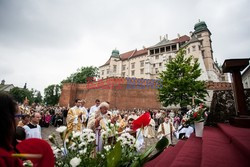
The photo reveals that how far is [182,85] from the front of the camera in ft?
57.2

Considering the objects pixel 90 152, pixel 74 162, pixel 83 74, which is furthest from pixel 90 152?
pixel 83 74

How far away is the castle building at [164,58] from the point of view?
126 feet

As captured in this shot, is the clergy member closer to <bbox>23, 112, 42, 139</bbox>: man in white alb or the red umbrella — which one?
<bbox>23, 112, 42, 139</bbox>: man in white alb

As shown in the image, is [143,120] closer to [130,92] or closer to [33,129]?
[33,129]

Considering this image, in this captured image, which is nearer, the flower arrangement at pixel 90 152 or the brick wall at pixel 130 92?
the flower arrangement at pixel 90 152

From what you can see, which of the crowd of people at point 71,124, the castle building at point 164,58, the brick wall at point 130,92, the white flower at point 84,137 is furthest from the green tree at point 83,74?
the white flower at point 84,137

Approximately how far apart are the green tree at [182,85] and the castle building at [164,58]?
20668 mm

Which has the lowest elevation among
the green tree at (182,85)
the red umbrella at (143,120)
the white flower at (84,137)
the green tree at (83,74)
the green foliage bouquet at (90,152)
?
the green foliage bouquet at (90,152)

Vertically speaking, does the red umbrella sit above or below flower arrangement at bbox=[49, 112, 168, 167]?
above

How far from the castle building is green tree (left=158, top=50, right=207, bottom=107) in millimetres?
20668

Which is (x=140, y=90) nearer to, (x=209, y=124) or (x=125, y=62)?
(x=125, y=62)

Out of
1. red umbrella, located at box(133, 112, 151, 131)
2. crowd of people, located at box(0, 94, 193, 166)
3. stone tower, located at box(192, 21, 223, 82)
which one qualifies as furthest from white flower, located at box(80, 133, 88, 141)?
stone tower, located at box(192, 21, 223, 82)

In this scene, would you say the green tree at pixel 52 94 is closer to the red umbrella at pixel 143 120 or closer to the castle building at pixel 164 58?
the castle building at pixel 164 58

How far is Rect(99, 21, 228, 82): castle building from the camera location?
38312 mm
